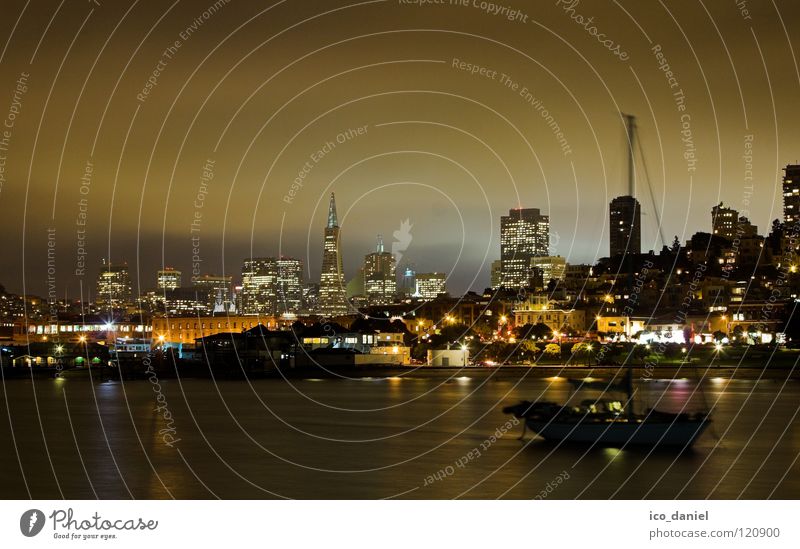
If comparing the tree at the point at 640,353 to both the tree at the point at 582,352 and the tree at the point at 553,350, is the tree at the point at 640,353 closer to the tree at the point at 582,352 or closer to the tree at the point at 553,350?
the tree at the point at 582,352

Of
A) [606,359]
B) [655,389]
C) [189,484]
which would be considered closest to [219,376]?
[606,359]

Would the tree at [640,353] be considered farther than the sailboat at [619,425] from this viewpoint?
Yes

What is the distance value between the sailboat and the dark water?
1.48 ft

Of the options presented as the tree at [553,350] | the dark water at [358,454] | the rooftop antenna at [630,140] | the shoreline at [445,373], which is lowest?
the shoreline at [445,373]

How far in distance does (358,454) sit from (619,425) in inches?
295

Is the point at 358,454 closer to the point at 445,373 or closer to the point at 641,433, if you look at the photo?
the point at 641,433

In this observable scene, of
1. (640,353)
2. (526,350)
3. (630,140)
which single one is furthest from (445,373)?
(630,140)

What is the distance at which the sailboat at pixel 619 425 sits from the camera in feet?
101

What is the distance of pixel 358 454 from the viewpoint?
1267 inches

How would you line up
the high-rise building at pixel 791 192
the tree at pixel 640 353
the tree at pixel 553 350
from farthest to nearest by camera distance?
the high-rise building at pixel 791 192 < the tree at pixel 553 350 < the tree at pixel 640 353

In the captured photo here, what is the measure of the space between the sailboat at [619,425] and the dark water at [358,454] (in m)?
0.45

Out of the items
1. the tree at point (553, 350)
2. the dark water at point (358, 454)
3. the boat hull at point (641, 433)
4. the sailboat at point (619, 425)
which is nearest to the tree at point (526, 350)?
the tree at point (553, 350)
